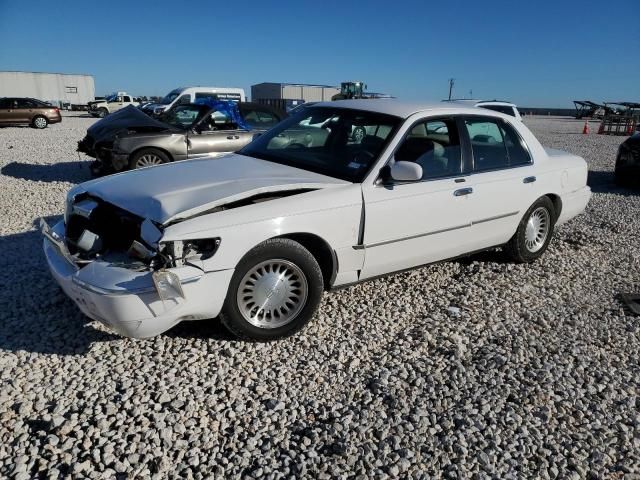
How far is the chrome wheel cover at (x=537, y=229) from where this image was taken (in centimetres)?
514

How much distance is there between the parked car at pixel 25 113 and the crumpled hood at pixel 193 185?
74.4ft

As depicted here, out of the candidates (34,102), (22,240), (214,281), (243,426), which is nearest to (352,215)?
(214,281)

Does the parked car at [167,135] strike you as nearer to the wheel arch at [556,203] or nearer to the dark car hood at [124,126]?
the dark car hood at [124,126]

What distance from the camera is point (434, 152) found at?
418 cm

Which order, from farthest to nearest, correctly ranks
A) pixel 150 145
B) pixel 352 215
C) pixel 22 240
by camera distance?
pixel 150 145 < pixel 22 240 < pixel 352 215

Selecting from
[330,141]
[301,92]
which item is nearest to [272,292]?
[330,141]

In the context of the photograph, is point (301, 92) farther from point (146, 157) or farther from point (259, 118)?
point (146, 157)

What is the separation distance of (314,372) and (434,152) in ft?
6.92

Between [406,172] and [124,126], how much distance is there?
6679mm

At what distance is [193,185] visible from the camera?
3396mm

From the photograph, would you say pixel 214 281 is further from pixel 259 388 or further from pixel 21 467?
pixel 21 467

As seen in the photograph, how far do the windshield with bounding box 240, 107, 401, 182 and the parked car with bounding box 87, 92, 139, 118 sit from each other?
33504mm

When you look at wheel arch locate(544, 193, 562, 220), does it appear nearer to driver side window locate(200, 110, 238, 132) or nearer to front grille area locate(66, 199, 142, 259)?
front grille area locate(66, 199, 142, 259)

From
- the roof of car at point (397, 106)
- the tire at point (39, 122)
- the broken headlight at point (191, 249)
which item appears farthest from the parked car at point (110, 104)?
the broken headlight at point (191, 249)
